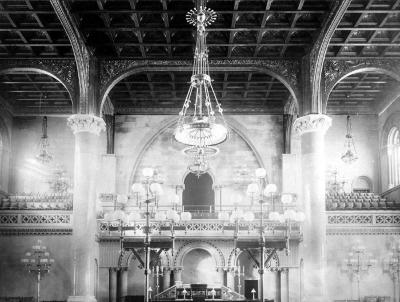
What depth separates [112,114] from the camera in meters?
26.8

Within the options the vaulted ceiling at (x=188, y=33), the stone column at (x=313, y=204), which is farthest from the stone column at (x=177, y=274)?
the vaulted ceiling at (x=188, y=33)

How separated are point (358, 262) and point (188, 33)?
9881mm

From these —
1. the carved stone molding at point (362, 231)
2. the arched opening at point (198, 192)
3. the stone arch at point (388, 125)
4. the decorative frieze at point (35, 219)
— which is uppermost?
the stone arch at point (388, 125)

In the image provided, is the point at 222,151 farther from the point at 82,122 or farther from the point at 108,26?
the point at 108,26

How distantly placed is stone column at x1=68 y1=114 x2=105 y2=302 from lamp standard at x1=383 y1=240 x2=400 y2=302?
10314 mm

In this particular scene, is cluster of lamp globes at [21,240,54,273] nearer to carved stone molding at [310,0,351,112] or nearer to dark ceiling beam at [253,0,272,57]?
dark ceiling beam at [253,0,272,57]

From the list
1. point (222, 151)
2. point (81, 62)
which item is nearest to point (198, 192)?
point (222, 151)

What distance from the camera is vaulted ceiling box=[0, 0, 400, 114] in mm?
17031

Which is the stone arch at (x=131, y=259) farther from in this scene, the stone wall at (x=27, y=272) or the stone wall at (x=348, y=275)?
the stone wall at (x=348, y=275)

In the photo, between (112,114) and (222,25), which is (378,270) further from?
(112,114)

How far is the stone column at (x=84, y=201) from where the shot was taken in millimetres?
18344

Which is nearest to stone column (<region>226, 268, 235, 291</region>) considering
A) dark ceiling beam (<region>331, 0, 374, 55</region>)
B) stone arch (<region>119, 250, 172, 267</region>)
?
stone arch (<region>119, 250, 172, 267</region>)

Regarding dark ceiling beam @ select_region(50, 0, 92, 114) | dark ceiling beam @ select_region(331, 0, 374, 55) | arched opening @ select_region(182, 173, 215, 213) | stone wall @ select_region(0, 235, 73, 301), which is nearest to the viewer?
dark ceiling beam @ select_region(331, 0, 374, 55)

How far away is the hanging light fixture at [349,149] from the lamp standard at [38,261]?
12.2 meters
